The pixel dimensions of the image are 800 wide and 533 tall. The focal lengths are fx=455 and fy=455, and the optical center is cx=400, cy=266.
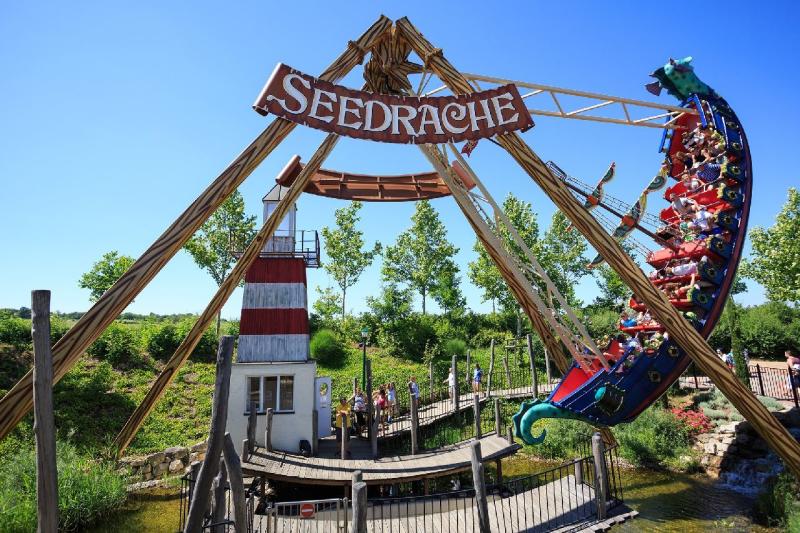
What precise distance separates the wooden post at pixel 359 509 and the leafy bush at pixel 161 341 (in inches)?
895

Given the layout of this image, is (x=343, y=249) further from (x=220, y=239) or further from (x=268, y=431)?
(x=268, y=431)

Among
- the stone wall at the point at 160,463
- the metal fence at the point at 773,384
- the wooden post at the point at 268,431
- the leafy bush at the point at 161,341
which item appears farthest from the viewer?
the leafy bush at the point at 161,341

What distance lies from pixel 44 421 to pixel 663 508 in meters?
13.0

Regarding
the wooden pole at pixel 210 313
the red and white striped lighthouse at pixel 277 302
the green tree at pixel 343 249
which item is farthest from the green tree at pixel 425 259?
the wooden pole at pixel 210 313

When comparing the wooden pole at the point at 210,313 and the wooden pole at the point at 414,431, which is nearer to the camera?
the wooden pole at the point at 210,313

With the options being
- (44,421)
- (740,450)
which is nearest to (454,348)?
(740,450)

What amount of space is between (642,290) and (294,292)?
407 inches

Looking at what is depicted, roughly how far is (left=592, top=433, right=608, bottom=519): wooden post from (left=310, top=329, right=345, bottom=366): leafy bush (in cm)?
2176

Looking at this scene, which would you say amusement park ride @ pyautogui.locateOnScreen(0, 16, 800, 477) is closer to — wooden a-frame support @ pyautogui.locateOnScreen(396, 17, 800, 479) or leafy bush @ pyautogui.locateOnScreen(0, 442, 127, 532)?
wooden a-frame support @ pyautogui.locateOnScreen(396, 17, 800, 479)

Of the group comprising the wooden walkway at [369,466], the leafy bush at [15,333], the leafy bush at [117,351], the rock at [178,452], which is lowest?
the rock at [178,452]

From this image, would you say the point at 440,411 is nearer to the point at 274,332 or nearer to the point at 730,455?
the point at 274,332

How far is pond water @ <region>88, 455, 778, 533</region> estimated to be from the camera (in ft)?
33.9

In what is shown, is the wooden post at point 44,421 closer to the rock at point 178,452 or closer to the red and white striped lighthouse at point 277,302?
the red and white striped lighthouse at point 277,302

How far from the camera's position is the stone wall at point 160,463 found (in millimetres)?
14422
